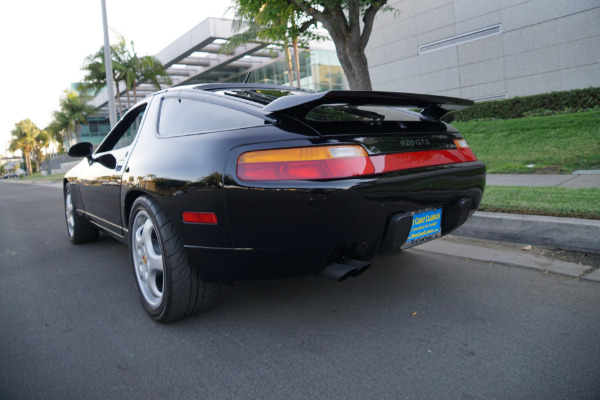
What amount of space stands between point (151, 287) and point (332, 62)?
28.9 metres

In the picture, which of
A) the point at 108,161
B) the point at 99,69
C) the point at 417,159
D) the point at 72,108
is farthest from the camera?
the point at 72,108

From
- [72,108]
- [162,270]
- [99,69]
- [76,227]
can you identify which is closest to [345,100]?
[162,270]

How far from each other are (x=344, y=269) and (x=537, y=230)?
2.41 m

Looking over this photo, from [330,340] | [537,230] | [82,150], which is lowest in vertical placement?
[330,340]

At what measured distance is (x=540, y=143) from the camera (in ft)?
29.4

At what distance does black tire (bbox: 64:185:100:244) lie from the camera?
4801mm

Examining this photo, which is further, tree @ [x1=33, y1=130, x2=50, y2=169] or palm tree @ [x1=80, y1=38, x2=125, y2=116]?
tree @ [x1=33, y1=130, x2=50, y2=169]

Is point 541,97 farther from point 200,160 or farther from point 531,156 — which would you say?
point 200,160

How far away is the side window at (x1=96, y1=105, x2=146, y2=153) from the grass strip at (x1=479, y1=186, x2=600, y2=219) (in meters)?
3.39

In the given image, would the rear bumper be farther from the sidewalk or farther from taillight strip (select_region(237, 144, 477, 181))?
the sidewalk

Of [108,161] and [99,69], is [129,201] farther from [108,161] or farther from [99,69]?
[99,69]

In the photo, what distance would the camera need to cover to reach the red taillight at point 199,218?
7.21ft

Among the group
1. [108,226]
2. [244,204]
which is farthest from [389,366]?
[108,226]

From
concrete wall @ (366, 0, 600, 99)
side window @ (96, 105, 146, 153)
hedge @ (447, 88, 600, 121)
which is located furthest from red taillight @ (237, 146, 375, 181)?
concrete wall @ (366, 0, 600, 99)
